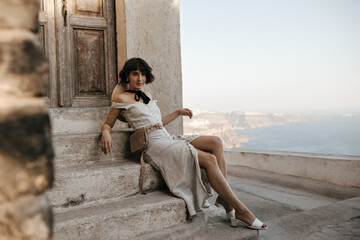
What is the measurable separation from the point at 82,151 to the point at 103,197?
526mm

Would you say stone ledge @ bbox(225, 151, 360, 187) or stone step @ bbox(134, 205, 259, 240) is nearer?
stone step @ bbox(134, 205, 259, 240)

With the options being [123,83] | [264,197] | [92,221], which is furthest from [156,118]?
[264,197]

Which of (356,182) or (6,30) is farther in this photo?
(356,182)

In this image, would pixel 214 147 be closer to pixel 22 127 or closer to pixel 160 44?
pixel 160 44

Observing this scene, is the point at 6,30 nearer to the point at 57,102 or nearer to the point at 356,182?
the point at 57,102

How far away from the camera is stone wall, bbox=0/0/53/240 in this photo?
75 cm

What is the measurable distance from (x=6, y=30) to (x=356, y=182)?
369 centimetres

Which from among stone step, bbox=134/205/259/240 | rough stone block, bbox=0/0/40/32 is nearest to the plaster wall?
stone step, bbox=134/205/259/240

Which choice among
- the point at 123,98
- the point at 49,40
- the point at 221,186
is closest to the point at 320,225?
the point at 221,186

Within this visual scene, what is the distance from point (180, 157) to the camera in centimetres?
239

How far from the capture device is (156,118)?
280 centimetres

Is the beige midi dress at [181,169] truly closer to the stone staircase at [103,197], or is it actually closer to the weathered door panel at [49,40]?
the stone staircase at [103,197]

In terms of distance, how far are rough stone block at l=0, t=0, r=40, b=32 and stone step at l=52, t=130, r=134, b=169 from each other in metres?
1.80

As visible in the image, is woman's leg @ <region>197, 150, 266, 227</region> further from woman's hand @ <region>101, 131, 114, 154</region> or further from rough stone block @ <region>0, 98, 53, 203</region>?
rough stone block @ <region>0, 98, 53, 203</region>
